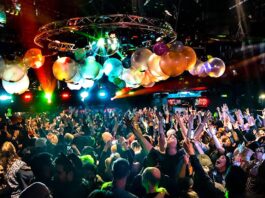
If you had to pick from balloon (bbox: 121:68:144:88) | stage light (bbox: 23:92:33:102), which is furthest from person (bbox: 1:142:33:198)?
stage light (bbox: 23:92:33:102)

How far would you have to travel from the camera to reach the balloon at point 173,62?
473cm

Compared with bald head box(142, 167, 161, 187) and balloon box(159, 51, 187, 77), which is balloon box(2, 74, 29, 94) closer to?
balloon box(159, 51, 187, 77)

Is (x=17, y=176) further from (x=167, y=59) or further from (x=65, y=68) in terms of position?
(x=167, y=59)

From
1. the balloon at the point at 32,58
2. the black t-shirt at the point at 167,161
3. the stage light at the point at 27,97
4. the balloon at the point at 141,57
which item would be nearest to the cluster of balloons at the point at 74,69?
the balloon at the point at 32,58

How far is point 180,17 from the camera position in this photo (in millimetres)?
7594

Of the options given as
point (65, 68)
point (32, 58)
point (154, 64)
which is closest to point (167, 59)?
point (154, 64)

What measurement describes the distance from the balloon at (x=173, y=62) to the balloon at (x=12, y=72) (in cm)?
214

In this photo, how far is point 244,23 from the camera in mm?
8102

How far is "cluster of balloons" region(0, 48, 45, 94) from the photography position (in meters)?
4.78

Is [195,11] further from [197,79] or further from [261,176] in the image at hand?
[197,79]

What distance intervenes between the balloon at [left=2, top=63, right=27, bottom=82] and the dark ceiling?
52 centimetres

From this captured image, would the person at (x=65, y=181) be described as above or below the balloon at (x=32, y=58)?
below

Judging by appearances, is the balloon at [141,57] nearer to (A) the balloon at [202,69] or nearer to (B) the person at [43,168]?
(A) the balloon at [202,69]

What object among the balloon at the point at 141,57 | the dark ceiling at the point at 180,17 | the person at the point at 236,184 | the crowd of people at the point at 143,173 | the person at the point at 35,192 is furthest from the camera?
the dark ceiling at the point at 180,17
